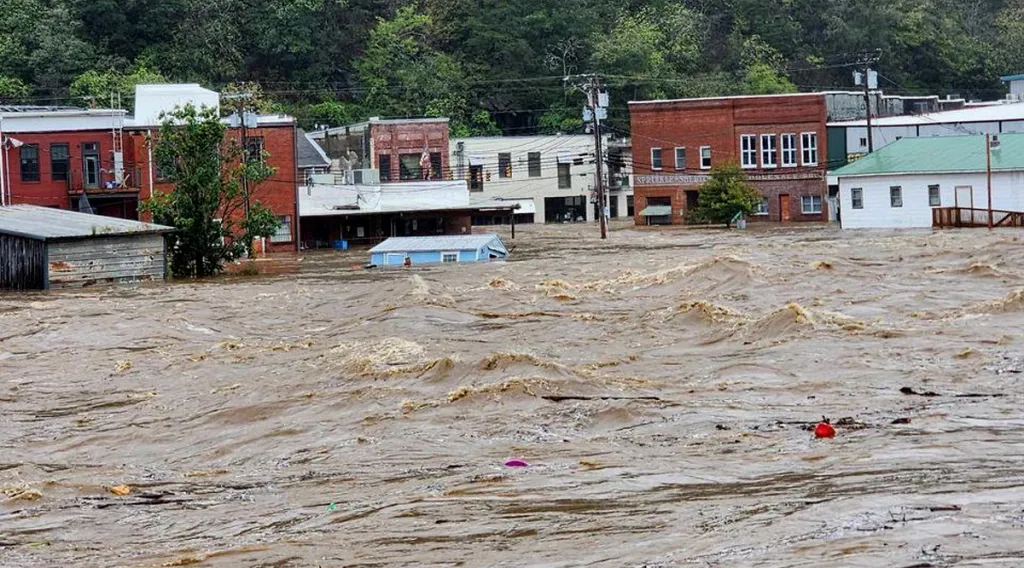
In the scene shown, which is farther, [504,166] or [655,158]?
[504,166]

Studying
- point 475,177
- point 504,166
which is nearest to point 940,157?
point 504,166

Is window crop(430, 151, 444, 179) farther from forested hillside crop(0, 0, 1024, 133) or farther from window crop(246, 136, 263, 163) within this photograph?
forested hillside crop(0, 0, 1024, 133)

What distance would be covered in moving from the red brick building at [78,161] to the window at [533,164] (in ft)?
97.5

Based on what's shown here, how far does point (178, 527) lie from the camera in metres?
14.8

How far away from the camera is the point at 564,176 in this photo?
96875 mm

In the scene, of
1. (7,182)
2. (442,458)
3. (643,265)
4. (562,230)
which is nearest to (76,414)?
(442,458)

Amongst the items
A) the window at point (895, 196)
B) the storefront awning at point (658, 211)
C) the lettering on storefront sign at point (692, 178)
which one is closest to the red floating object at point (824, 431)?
the window at point (895, 196)

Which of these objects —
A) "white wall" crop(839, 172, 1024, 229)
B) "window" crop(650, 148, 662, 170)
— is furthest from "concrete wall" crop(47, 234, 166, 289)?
"window" crop(650, 148, 662, 170)

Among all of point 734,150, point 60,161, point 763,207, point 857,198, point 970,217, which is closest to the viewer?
point 60,161

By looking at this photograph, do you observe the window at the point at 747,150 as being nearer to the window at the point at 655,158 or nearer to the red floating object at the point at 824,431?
the window at the point at 655,158

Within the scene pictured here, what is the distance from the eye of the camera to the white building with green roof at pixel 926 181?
6456 cm

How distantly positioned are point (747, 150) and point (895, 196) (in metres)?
16.6

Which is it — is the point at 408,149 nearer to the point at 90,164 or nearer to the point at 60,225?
the point at 90,164

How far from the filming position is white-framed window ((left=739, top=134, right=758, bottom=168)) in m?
83.6
